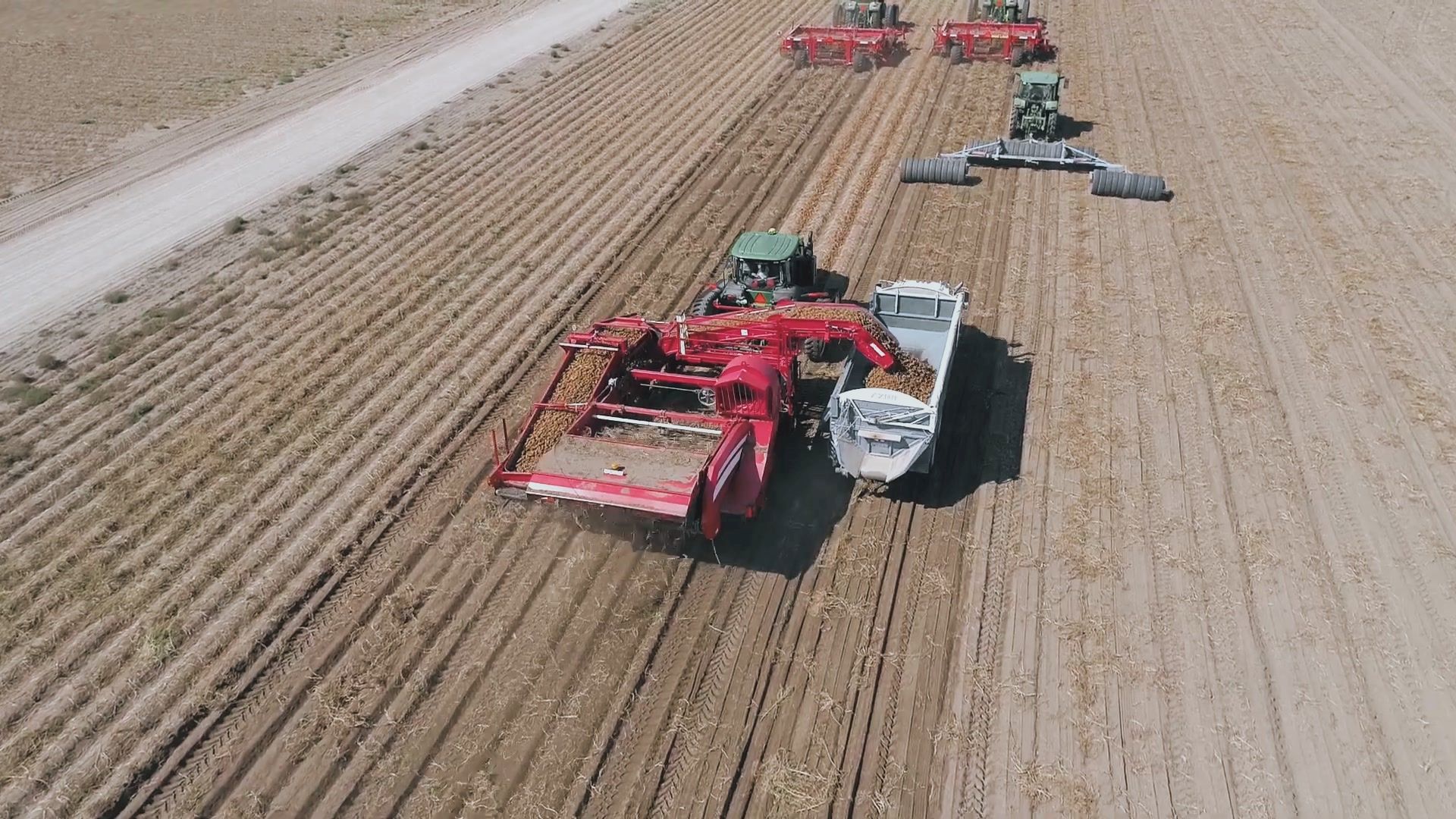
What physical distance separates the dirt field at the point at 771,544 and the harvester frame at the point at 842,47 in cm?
1012

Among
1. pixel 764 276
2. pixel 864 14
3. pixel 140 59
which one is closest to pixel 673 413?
pixel 764 276

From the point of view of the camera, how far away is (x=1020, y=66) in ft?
101

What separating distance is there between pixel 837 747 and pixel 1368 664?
6.26 m

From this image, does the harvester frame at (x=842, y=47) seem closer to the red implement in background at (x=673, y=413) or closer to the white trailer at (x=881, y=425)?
the red implement in background at (x=673, y=413)

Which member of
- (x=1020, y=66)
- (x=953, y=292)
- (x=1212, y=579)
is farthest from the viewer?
(x=1020, y=66)

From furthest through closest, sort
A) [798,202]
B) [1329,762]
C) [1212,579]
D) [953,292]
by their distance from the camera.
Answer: [798,202] < [953,292] < [1212,579] < [1329,762]

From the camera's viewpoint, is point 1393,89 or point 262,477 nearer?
point 262,477

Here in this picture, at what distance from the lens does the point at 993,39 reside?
105 ft

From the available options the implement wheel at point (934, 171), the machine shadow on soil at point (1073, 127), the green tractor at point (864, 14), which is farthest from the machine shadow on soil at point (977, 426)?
the green tractor at point (864, 14)

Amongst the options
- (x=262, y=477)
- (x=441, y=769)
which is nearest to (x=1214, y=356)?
(x=441, y=769)

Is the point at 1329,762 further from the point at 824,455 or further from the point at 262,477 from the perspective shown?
the point at 262,477

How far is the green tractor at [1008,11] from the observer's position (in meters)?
32.2

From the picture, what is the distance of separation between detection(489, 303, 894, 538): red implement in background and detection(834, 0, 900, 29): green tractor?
70.9ft

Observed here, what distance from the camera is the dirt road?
1977 centimetres
